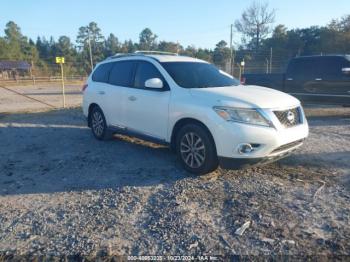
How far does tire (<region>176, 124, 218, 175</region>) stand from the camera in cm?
459

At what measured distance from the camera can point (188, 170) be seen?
4938 millimetres

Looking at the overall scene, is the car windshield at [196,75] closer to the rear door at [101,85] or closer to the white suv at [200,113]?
the white suv at [200,113]

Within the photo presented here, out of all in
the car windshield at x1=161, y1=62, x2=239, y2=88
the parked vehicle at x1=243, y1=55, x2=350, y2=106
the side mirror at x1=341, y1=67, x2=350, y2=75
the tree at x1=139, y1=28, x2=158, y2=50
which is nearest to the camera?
the car windshield at x1=161, y1=62, x2=239, y2=88

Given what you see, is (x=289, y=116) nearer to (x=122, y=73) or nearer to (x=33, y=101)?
(x=122, y=73)

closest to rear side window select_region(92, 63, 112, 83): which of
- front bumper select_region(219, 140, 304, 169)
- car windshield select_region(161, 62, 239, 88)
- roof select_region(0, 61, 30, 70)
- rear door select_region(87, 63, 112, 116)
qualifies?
rear door select_region(87, 63, 112, 116)

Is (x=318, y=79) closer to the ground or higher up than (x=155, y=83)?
higher up

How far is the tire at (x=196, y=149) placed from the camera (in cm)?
459

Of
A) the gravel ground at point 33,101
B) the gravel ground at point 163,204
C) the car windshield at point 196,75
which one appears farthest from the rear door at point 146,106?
the gravel ground at point 33,101

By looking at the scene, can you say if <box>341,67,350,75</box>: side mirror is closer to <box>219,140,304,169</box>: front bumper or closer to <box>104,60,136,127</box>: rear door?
<box>219,140,304,169</box>: front bumper

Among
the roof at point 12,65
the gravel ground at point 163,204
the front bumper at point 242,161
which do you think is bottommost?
the gravel ground at point 163,204

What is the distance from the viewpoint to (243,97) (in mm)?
4559

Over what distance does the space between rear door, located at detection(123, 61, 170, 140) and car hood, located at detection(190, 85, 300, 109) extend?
646 mm

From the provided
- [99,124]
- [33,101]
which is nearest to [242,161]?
[99,124]

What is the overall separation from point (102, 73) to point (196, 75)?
2526mm
